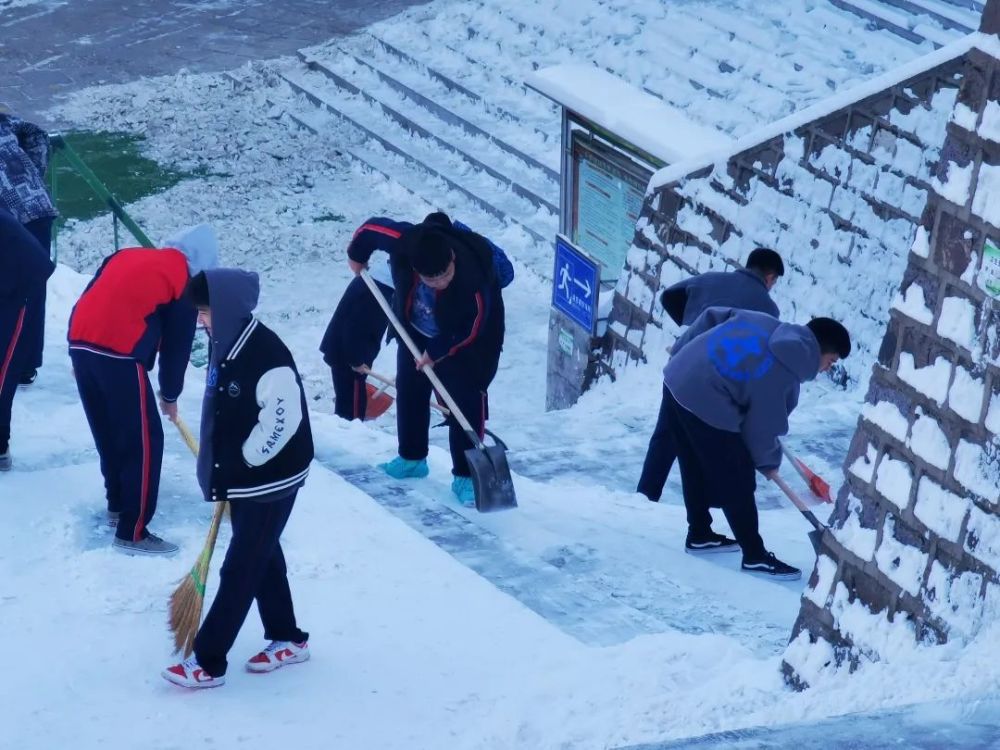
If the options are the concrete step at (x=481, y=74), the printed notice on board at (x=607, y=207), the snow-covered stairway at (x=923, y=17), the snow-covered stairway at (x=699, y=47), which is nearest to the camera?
the printed notice on board at (x=607, y=207)

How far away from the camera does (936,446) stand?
13.8ft

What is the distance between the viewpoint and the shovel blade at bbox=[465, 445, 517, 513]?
21.4ft

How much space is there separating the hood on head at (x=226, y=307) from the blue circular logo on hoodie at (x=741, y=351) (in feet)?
6.05

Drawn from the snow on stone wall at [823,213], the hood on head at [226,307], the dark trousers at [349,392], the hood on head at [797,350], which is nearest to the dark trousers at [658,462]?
the hood on head at [797,350]

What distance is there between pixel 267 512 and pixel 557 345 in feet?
16.5

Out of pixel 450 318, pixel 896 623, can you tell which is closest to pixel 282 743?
pixel 896 623

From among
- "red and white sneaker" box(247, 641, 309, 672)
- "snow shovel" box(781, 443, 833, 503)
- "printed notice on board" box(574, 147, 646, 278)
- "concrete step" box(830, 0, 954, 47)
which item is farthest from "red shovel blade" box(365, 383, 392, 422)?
"concrete step" box(830, 0, 954, 47)

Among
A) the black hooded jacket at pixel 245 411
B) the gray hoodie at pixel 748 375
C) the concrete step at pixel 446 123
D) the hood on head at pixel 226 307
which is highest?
A: the hood on head at pixel 226 307

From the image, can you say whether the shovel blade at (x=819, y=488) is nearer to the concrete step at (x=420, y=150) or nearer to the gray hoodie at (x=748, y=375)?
the gray hoodie at (x=748, y=375)

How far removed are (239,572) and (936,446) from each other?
207cm

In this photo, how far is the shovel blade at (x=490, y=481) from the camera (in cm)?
651

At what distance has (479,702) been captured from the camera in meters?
4.79

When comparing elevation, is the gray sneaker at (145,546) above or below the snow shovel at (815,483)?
above

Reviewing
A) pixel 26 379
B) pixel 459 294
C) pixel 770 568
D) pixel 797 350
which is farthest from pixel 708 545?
pixel 26 379
